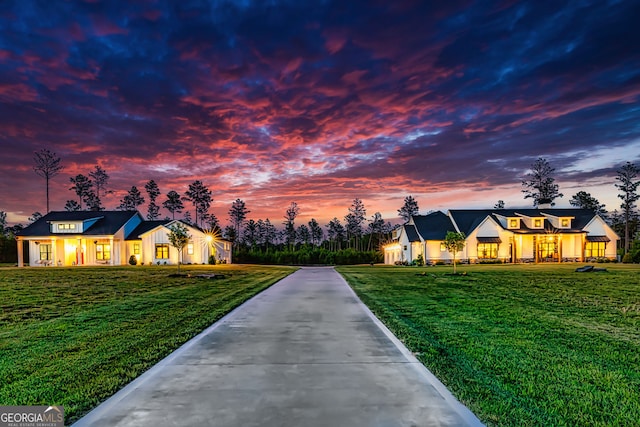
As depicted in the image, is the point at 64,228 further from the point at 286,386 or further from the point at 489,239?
the point at 489,239

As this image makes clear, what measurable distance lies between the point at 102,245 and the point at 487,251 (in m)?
40.1

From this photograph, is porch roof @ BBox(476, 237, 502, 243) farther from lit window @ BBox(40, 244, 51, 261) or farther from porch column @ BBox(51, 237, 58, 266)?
lit window @ BBox(40, 244, 51, 261)

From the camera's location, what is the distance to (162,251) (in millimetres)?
38656

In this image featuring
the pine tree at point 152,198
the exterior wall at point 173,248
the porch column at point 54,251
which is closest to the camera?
the porch column at point 54,251

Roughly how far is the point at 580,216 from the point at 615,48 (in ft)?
105

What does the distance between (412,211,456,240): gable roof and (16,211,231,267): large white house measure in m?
22.6

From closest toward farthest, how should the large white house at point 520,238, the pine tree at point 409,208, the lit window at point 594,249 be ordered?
the large white house at point 520,238
the lit window at point 594,249
the pine tree at point 409,208

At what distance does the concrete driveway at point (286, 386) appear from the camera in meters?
3.45

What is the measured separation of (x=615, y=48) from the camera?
16.3 metres

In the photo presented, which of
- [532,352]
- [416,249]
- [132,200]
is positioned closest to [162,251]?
[416,249]

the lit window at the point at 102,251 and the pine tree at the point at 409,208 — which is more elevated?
the pine tree at the point at 409,208

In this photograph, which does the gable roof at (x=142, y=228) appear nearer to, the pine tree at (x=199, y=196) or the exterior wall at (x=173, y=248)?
the exterior wall at (x=173, y=248)

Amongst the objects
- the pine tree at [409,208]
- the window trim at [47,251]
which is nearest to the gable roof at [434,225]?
the pine tree at [409,208]

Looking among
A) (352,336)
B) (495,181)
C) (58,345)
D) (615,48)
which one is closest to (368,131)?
(615,48)
